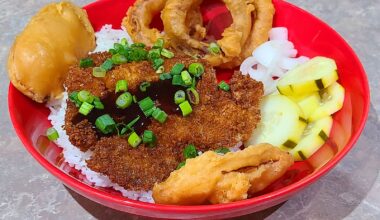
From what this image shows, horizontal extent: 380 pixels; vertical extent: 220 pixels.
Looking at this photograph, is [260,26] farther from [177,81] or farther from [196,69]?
[177,81]

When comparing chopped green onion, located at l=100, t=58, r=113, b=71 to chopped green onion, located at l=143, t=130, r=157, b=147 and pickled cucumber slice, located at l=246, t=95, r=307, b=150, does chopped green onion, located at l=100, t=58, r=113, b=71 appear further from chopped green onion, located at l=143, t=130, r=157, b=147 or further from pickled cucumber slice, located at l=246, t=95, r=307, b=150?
pickled cucumber slice, located at l=246, t=95, r=307, b=150

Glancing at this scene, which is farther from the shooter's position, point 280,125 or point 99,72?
point 99,72

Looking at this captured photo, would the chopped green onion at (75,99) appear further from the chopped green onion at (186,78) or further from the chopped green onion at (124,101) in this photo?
the chopped green onion at (186,78)

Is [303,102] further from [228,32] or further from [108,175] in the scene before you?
[108,175]

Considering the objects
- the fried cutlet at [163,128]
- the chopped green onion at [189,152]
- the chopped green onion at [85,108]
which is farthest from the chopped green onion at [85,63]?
the chopped green onion at [189,152]

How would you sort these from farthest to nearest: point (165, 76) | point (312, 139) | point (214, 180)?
point (165, 76)
point (312, 139)
point (214, 180)

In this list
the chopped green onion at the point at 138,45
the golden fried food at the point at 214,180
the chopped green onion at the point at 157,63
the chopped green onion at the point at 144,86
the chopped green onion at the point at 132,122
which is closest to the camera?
the golden fried food at the point at 214,180

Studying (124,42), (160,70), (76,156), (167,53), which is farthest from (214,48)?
(76,156)
